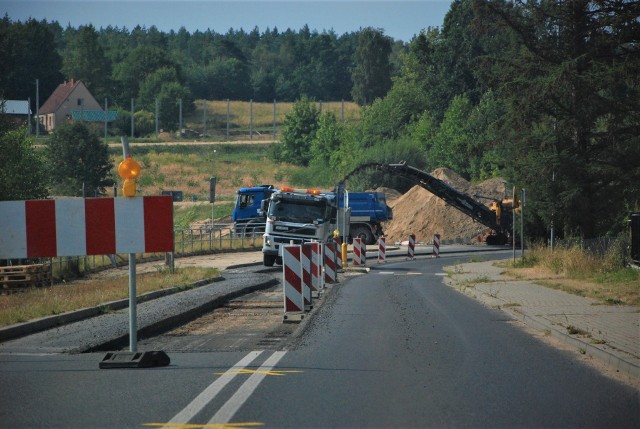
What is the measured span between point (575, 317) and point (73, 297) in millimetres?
9951

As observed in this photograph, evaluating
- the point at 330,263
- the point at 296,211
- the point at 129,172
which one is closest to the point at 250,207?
the point at 296,211

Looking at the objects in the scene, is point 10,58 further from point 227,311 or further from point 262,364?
point 262,364

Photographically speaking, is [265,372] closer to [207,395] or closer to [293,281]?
[207,395]

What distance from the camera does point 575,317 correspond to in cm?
1612

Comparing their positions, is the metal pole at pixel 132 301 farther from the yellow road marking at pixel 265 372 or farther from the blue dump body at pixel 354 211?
the blue dump body at pixel 354 211

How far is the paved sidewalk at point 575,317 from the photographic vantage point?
462 inches

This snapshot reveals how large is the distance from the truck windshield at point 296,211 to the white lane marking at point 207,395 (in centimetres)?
2556

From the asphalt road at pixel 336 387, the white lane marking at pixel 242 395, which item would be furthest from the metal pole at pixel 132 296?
the white lane marking at pixel 242 395

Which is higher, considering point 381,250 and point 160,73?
point 160,73

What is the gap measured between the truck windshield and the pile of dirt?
30.8 meters

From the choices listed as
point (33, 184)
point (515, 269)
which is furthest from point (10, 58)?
point (515, 269)

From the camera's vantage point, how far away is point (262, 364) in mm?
11117

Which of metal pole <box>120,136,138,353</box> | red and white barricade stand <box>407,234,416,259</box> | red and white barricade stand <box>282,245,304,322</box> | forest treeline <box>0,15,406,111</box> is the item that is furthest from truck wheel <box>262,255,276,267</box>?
forest treeline <box>0,15,406,111</box>

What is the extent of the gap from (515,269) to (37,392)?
2617cm
